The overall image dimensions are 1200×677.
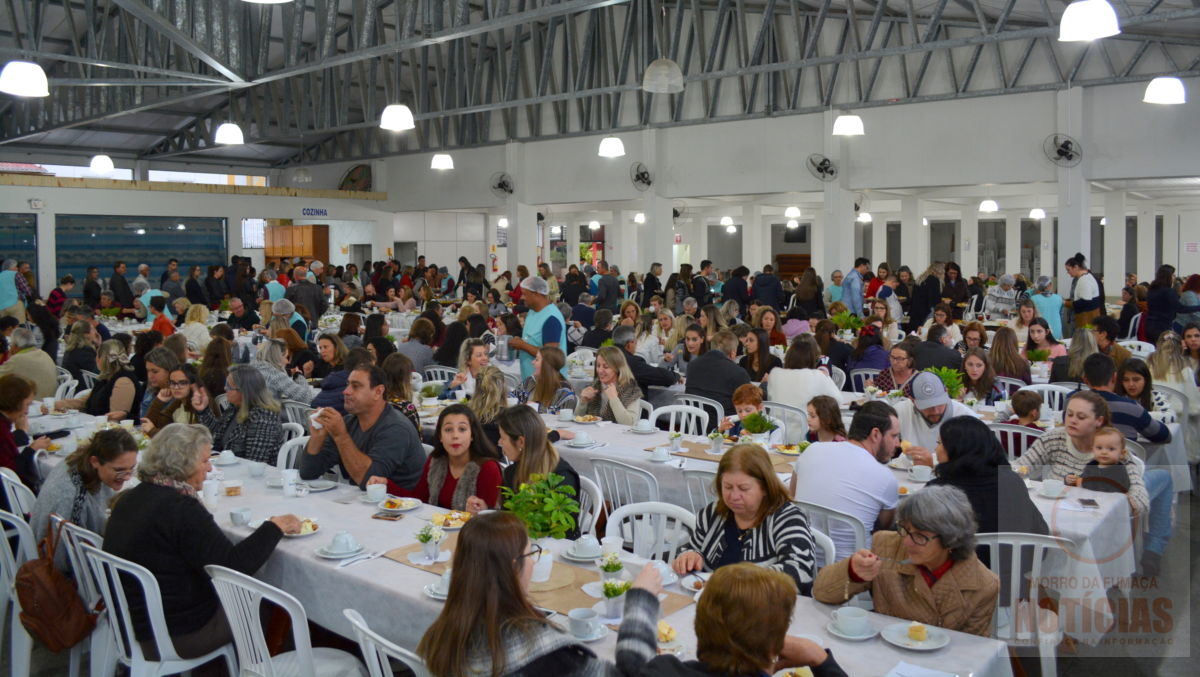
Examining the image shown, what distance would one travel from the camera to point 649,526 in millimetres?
3842

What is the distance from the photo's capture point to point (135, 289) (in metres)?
14.6

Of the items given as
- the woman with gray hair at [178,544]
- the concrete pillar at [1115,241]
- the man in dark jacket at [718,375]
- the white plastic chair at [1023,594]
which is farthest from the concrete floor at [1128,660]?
the concrete pillar at [1115,241]

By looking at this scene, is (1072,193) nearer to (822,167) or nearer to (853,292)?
(853,292)

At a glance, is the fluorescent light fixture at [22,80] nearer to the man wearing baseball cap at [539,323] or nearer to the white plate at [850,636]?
the man wearing baseball cap at [539,323]

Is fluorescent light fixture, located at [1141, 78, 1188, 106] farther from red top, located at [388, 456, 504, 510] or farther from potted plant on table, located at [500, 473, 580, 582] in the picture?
potted plant on table, located at [500, 473, 580, 582]

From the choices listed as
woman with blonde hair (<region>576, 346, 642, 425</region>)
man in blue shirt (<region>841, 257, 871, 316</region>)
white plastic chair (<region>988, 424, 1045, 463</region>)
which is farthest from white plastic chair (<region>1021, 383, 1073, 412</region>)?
man in blue shirt (<region>841, 257, 871, 316</region>)

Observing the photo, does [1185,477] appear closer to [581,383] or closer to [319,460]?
[581,383]

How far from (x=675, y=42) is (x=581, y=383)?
761 centimetres

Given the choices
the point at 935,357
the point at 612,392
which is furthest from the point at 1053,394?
the point at 612,392

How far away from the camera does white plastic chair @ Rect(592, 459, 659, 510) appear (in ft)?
14.7

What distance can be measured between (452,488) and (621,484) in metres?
0.99

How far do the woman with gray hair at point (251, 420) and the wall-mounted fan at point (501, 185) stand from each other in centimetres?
1293

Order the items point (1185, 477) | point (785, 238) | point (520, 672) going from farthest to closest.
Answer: point (785, 238), point (1185, 477), point (520, 672)

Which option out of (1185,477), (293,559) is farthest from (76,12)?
(1185,477)
